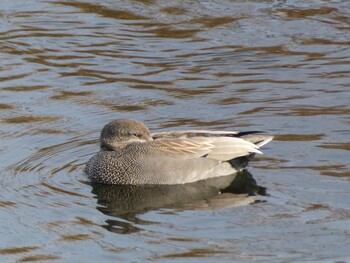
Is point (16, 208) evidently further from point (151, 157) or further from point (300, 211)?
point (300, 211)

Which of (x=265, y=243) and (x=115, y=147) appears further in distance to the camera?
(x=115, y=147)

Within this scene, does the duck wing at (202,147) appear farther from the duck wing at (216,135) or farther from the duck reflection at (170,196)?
the duck reflection at (170,196)

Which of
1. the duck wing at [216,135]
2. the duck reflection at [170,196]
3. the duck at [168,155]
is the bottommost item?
the duck reflection at [170,196]

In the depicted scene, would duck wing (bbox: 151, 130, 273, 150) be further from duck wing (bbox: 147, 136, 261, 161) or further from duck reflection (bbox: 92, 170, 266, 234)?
duck reflection (bbox: 92, 170, 266, 234)

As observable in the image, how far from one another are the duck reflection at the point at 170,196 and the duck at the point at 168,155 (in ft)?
0.26

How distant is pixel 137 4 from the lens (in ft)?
→ 59.2

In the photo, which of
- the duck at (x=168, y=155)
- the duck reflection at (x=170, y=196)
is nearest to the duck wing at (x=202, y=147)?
the duck at (x=168, y=155)

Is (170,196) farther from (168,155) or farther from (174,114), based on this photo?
(174,114)

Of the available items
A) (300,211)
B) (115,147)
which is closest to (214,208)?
(300,211)

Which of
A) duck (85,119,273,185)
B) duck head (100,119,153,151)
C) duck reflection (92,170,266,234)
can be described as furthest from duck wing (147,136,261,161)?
duck reflection (92,170,266,234)

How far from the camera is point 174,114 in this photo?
44.5ft

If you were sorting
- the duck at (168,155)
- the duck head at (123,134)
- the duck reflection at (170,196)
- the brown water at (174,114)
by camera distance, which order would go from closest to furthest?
the brown water at (174,114)
the duck reflection at (170,196)
the duck at (168,155)
the duck head at (123,134)

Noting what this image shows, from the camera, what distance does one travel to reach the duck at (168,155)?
1177 centimetres

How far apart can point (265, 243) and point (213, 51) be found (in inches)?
258
